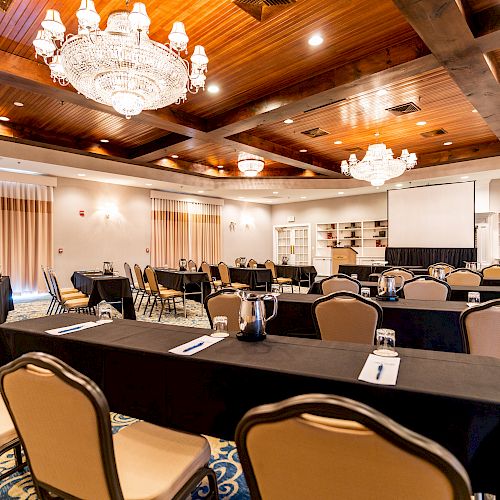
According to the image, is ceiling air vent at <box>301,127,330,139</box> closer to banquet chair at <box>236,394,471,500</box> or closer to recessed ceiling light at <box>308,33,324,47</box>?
recessed ceiling light at <box>308,33,324,47</box>

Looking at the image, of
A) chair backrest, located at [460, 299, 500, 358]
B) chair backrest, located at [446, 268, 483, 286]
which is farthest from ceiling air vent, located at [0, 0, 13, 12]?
chair backrest, located at [446, 268, 483, 286]

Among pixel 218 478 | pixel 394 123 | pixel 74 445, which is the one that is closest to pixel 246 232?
pixel 394 123

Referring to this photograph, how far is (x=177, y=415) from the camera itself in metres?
1.69

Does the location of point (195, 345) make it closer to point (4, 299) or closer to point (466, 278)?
point (466, 278)

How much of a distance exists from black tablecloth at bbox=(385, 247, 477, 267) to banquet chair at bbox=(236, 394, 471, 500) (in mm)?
10689

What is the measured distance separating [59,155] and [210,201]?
6361mm

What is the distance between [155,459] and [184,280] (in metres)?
5.42

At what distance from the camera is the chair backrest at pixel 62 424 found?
107 centimetres

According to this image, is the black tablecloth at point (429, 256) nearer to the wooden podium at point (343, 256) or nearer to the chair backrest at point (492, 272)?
the wooden podium at point (343, 256)

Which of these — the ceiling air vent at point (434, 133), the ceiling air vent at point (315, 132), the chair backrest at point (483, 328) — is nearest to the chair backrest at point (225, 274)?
the ceiling air vent at point (315, 132)

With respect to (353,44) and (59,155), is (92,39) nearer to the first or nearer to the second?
(353,44)

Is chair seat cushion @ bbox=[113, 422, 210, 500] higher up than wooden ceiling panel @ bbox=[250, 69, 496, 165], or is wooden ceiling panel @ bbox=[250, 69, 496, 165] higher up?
wooden ceiling panel @ bbox=[250, 69, 496, 165]

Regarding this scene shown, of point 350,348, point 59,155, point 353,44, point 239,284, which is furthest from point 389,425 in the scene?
point 59,155

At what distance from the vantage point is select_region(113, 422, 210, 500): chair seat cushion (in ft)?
4.18
